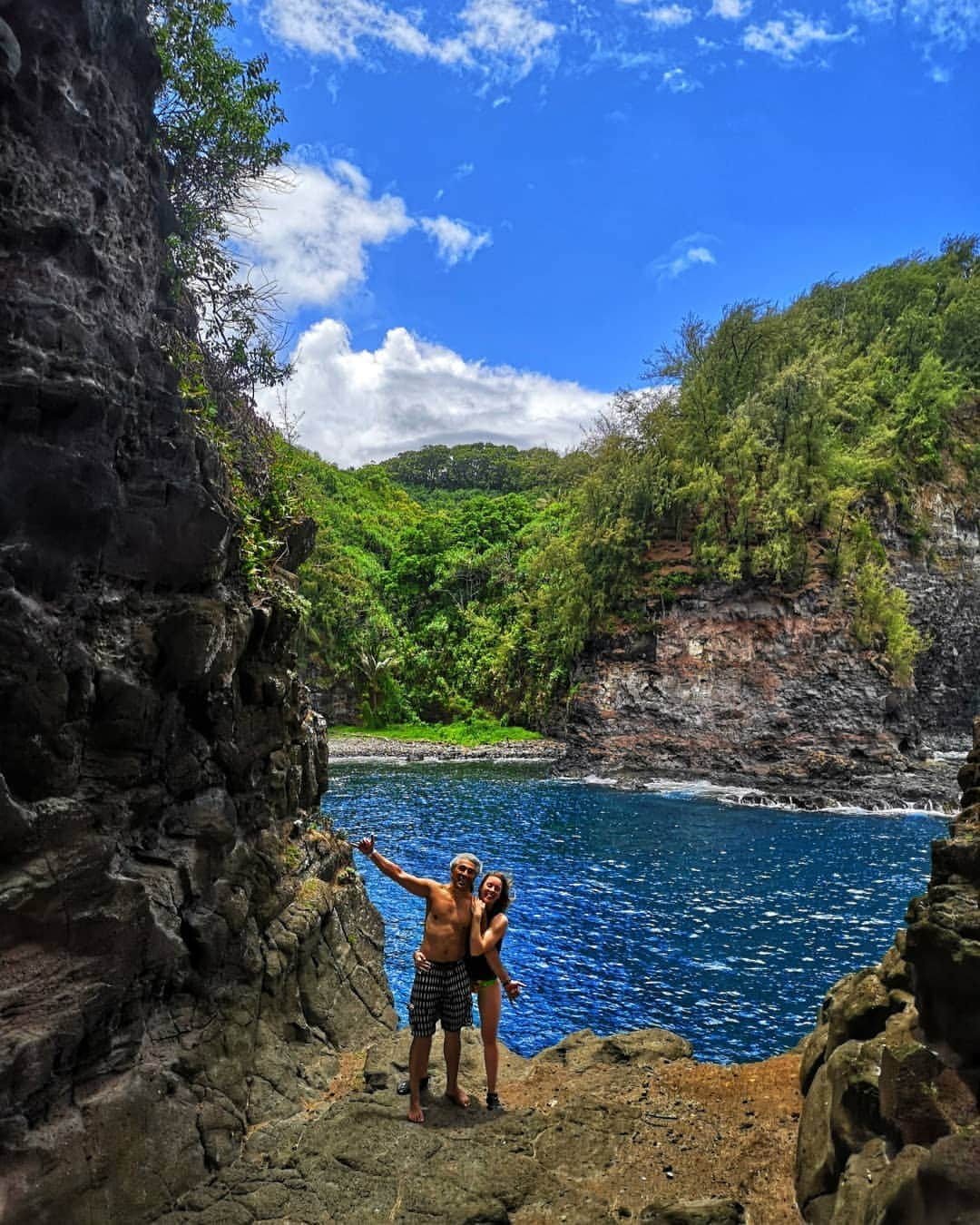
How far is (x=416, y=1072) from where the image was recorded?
7102 millimetres

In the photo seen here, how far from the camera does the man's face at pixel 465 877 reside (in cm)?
708

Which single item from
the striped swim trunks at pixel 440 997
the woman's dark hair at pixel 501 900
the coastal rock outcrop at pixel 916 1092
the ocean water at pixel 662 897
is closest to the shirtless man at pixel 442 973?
the striped swim trunks at pixel 440 997

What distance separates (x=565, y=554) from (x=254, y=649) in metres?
40.3

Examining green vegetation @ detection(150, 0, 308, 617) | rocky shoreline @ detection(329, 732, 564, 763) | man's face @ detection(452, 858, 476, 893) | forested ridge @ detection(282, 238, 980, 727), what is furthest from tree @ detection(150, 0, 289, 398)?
rocky shoreline @ detection(329, 732, 564, 763)

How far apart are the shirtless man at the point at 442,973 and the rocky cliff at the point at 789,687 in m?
28.6

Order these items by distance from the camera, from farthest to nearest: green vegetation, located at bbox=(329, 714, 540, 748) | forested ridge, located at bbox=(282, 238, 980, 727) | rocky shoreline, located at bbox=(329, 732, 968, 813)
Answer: green vegetation, located at bbox=(329, 714, 540, 748) → forested ridge, located at bbox=(282, 238, 980, 727) → rocky shoreline, located at bbox=(329, 732, 968, 813)

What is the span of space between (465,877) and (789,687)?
3529cm

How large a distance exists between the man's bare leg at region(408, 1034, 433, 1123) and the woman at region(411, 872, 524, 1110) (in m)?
0.60

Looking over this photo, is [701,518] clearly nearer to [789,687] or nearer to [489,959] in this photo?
[789,687]

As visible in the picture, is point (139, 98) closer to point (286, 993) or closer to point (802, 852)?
point (286, 993)

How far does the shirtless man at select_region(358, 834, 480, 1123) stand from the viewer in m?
7.00

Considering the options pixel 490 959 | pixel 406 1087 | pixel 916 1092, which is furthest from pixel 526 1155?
pixel 916 1092

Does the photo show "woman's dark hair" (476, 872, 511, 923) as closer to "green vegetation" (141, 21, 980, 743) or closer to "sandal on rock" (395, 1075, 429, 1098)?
"sandal on rock" (395, 1075, 429, 1098)

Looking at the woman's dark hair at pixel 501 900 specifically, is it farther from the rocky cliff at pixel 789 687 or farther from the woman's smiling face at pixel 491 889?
the rocky cliff at pixel 789 687
